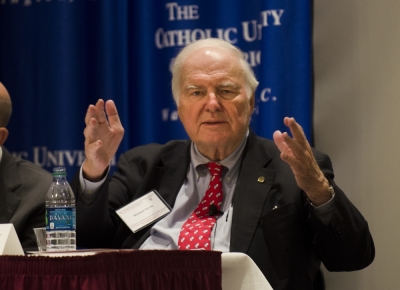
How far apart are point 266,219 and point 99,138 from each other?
85 cm

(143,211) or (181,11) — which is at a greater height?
(181,11)

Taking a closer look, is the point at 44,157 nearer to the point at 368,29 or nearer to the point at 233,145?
the point at 233,145

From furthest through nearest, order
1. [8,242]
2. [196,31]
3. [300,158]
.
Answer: [196,31] < [300,158] < [8,242]

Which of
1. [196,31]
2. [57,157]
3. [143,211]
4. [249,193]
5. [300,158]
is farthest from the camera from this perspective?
[57,157]

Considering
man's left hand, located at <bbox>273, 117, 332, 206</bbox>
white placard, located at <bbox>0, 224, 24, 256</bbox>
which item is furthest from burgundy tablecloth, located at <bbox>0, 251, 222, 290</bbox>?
man's left hand, located at <bbox>273, 117, 332, 206</bbox>

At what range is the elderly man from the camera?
9.81 ft

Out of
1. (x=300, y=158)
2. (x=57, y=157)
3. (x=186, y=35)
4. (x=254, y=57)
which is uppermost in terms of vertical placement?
(x=186, y=35)

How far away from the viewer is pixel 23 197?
3457 millimetres

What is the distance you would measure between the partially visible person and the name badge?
448mm

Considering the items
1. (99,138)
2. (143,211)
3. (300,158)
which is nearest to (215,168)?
(143,211)

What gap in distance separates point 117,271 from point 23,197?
1610 mm

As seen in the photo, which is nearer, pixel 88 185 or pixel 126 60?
pixel 88 185

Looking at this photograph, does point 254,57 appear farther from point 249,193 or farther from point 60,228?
point 60,228

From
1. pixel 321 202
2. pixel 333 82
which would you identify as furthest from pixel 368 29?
pixel 321 202
